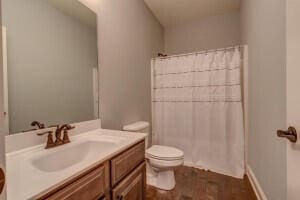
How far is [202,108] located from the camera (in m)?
2.46

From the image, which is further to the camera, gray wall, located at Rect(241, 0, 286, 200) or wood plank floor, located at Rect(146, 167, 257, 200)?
wood plank floor, located at Rect(146, 167, 257, 200)

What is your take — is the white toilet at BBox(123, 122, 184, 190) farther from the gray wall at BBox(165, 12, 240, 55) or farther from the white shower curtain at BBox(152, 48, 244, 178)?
the gray wall at BBox(165, 12, 240, 55)

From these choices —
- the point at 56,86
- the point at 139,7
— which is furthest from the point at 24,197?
the point at 139,7

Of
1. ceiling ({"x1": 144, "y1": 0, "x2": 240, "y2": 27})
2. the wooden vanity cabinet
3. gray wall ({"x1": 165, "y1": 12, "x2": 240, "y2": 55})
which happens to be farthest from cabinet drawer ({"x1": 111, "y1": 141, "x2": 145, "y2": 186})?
gray wall ({"x1": 165, "y1": 12, "x2": 240, "y2": 55})

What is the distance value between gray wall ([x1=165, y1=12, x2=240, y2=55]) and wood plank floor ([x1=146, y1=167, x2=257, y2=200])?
2.23 metres

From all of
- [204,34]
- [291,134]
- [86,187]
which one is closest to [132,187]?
[86,187]

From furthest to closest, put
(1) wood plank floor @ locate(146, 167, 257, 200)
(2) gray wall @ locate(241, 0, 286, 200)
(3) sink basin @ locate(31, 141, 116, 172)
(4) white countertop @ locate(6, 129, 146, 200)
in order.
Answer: (1) wood plank floor @ locate(146, 167, 257, 200) → (2) gray wall @ locate(241, 0, 286, 200) → (3) sink basin @ locate(31, 141, 116, 172) → (4) white countertop @ locate(6, 129, 146, 200)

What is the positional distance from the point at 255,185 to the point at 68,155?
1896 millimetres

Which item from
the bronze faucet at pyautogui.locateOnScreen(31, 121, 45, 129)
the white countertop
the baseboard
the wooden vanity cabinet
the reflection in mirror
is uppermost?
the reflection in mirror

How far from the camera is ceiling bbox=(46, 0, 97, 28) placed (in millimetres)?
1309

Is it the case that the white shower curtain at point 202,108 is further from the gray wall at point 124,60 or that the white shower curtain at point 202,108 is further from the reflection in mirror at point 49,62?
the reflection in mirror at point 49,62

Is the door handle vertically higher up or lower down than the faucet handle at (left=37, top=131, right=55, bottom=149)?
higher up

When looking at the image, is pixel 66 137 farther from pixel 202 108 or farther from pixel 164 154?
pixel 202 108

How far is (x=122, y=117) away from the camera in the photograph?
2.05 metres
